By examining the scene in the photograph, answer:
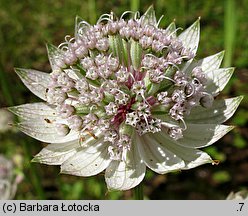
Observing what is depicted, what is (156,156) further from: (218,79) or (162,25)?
(162,25)

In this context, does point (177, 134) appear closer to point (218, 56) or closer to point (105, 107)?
point (105, 107)

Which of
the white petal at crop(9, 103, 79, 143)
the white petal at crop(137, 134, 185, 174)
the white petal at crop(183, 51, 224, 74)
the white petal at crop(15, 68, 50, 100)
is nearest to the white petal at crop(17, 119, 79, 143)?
Answer: the white petal at crop(9, 103, 79, 143)

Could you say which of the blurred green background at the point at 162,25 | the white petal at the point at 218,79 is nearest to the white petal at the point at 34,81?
the blurred green background at the point at 162,25

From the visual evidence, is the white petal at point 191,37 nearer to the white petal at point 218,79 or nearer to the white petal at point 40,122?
the white petal at point 218,79

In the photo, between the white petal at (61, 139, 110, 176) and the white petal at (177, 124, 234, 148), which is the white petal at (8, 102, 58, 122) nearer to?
the white petal at (61, 139, 110, 176)

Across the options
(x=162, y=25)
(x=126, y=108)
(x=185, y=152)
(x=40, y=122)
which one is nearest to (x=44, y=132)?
(x=40, y=122)
